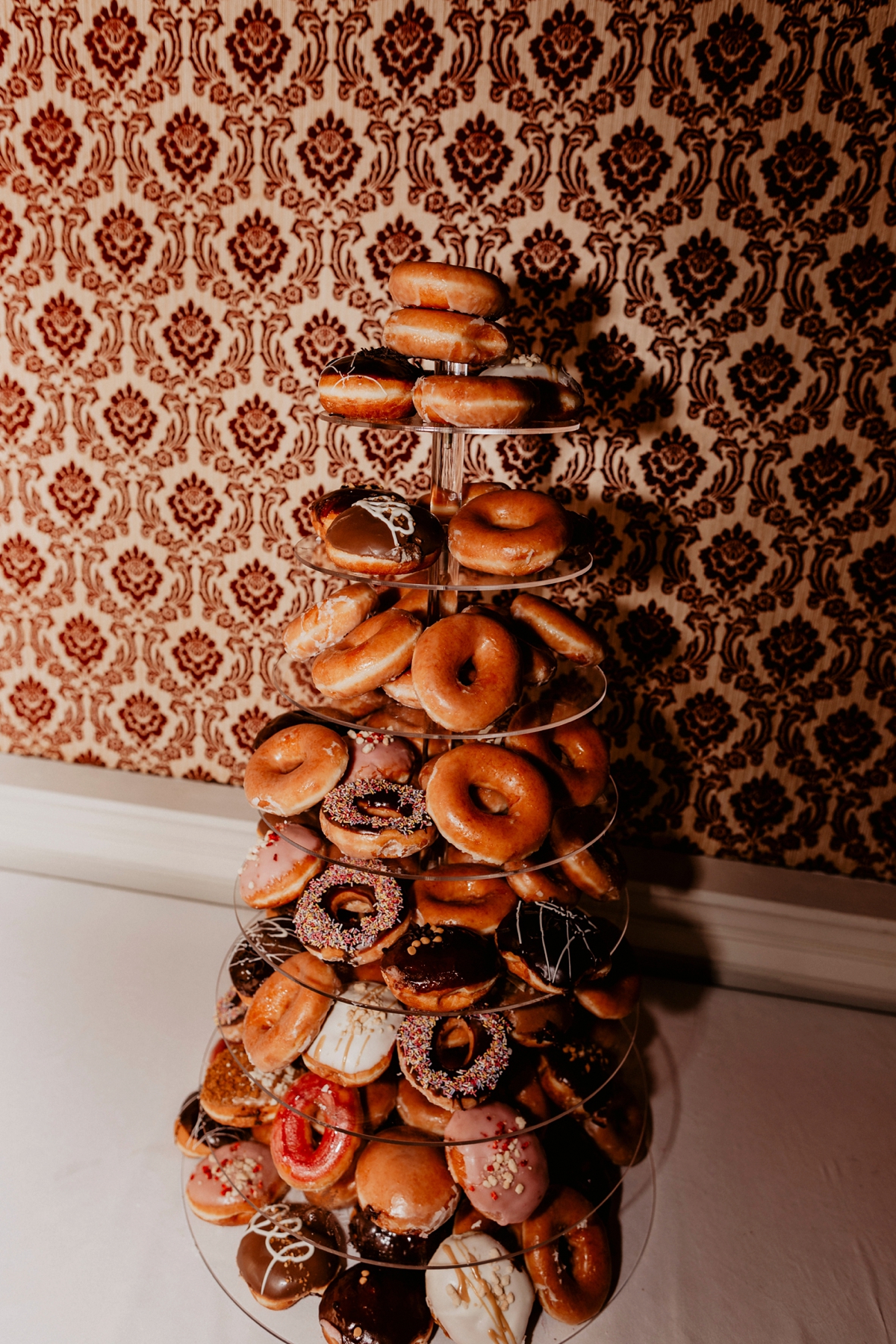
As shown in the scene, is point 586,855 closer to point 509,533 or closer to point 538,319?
point 509,533

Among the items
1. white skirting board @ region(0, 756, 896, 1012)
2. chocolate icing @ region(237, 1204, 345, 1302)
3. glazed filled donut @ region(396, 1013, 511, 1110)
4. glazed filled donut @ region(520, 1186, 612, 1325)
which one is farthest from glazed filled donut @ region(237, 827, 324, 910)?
white skirting board @ region(0, 756, 896, 1012)

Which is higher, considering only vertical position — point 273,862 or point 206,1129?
point 273,862

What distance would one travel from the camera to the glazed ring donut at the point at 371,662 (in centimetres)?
112

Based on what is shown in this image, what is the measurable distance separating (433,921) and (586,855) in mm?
224

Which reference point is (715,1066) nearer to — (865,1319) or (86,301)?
(865,1319)

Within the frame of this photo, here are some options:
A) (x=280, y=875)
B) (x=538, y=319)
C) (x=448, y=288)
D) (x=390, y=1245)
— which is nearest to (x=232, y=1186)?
(x=390, y=1245)

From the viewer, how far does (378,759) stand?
4.06 ft

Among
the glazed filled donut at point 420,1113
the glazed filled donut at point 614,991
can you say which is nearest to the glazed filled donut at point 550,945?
the glazed filled donut at point 614,991

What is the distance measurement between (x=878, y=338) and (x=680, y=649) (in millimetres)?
634

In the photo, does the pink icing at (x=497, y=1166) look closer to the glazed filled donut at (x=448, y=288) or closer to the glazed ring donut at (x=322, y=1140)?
the glazed ring donut at (x=322, y=1140)

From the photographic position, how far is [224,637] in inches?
76.4

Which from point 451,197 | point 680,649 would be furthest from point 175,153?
point 680,649

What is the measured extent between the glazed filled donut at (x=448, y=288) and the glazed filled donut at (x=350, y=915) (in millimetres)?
699

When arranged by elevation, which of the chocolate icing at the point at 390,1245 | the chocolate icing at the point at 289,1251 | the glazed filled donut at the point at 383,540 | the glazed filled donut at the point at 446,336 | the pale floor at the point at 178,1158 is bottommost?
the pale floor at the point at 178,1158
